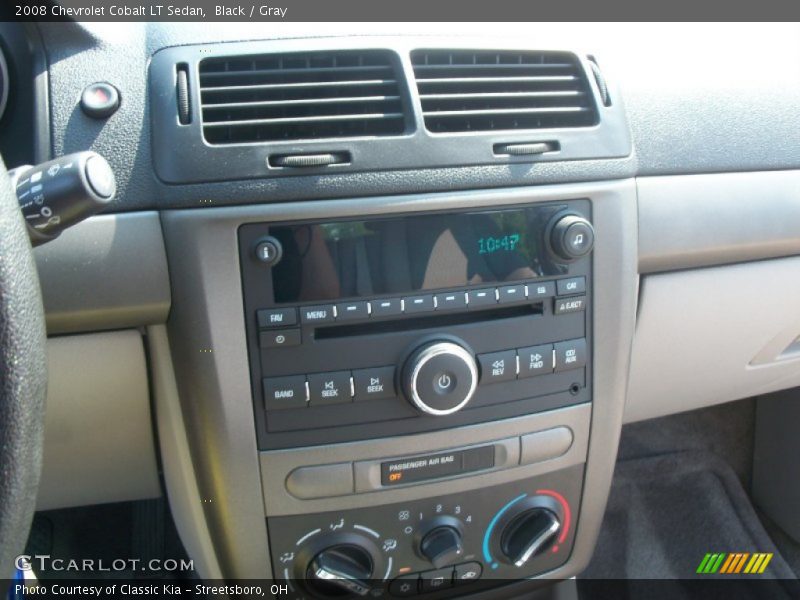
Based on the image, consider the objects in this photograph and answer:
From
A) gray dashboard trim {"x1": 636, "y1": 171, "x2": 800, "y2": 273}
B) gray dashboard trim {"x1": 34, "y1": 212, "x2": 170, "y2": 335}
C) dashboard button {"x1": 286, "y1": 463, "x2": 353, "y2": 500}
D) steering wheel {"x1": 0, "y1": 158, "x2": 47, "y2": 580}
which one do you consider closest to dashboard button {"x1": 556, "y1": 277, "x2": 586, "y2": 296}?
gray dashboard trim {"x1": 636, "y1": 171, "x2": 800, "y2": 273}

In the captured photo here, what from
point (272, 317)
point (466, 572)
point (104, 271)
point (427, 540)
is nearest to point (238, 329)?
point (272, 317)

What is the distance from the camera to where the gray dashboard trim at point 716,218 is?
40.4 inches

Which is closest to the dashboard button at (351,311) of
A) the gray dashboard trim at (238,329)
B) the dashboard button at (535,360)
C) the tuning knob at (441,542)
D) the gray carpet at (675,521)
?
the gray dashboard trim at (238,329)

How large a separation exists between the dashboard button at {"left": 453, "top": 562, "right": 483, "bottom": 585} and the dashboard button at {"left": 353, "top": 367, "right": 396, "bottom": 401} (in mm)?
300

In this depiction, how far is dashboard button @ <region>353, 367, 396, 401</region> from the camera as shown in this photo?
0.91 meters

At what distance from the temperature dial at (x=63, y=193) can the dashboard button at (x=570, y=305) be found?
1.81 ft

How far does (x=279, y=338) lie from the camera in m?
0.88

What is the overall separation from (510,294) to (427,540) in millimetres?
333

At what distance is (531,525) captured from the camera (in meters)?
1.05

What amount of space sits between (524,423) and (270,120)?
48 centimetres

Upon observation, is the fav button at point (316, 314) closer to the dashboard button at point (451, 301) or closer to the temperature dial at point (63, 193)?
the dashboard button at point (451, 301)

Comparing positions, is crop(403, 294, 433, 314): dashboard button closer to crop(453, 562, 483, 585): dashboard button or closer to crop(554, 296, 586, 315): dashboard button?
crop(554, 296, 586, 315): dashboard button
